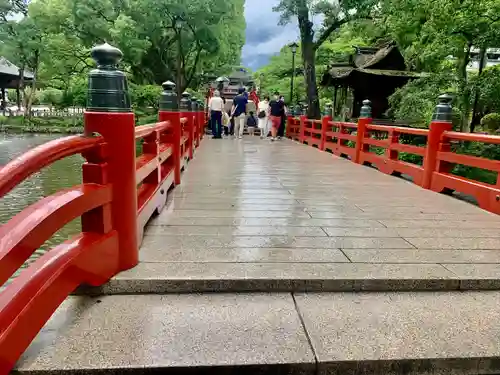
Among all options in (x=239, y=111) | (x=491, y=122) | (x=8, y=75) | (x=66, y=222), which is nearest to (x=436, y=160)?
(x=66, y=222)

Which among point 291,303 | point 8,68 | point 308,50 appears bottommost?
point 291,303

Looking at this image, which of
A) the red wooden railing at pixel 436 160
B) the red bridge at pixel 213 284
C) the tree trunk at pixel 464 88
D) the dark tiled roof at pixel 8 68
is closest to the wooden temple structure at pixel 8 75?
the dark tiled roof at pixel 8 68

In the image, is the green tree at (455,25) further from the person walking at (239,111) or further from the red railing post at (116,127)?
the red railing post at (116,127)

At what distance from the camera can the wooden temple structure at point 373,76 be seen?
15.5m

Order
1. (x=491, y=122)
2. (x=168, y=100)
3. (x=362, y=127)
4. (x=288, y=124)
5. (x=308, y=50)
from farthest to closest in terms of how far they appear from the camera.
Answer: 1. (x=308, y=50)
2. (x=288, y=124)
3. (x=491, y=122)
4. (x=362, y=127)
5. (x=168, y=100)

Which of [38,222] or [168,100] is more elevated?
[168,100]

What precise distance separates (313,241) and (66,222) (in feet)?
6.12

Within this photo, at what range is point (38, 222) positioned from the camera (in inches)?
65.1

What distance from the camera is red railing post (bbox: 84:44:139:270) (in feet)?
7.14

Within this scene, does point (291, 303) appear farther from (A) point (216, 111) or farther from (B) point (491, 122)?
(B) point (491, 122)

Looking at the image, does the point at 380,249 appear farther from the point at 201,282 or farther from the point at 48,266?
the point at 48,266

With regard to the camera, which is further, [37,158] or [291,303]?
[291,303]

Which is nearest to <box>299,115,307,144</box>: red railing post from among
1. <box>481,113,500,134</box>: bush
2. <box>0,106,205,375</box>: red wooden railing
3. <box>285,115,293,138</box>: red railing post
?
<box>285,115,293,138</box>: red railing post

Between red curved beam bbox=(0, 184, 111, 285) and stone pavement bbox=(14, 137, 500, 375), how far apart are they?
50cm
